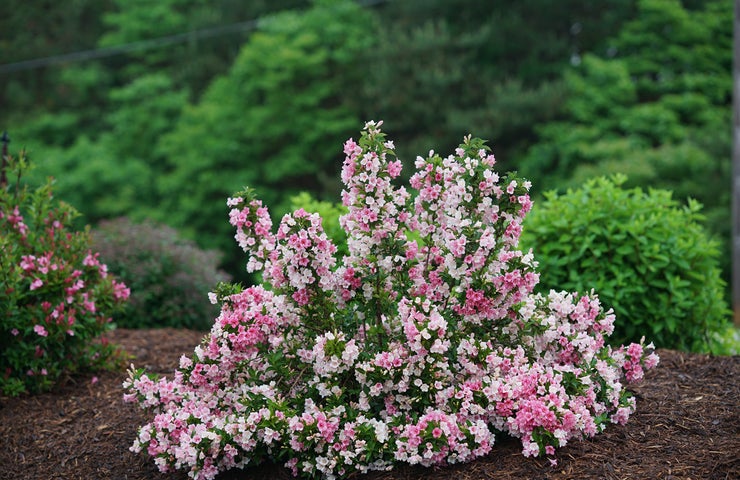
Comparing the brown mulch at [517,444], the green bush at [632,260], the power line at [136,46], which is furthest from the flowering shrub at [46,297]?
the power line at [136,46]

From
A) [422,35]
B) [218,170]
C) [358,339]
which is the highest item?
[358,339]

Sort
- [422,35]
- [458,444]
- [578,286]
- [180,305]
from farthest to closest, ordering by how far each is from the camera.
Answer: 1. [422,35]
2. [180,305]
3. [578,286]
4. [458,444]

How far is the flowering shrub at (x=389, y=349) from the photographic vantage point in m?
3.15

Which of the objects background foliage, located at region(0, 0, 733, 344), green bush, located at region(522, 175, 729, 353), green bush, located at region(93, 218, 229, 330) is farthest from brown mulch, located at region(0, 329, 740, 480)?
background foliage, located at region(0, 0, 733, 344)

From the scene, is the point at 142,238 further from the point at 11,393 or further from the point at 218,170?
the point at 218,170

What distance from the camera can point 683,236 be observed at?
5391mm

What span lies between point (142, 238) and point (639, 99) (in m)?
13.9

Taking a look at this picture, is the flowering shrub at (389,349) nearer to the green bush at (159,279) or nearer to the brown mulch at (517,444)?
the brown mulch at (517,444)

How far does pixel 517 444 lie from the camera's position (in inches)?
131

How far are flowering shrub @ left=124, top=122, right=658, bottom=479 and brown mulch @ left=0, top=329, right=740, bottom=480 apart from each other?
9 centimetres

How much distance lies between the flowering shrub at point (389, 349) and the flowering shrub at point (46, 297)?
4.09ft

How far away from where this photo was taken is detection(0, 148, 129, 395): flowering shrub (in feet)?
14.7

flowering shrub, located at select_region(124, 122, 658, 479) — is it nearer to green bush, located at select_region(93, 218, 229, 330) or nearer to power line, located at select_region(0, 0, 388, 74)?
green bush, located at select_region(93, 218, 229, 330)

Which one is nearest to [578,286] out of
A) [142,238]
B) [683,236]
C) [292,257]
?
[683,236]
